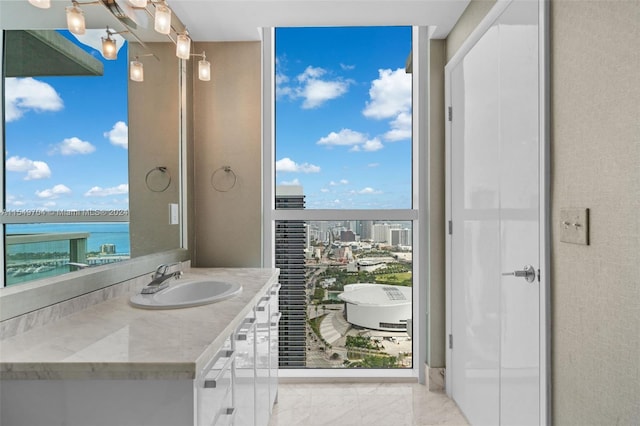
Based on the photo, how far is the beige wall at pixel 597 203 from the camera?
103 cm

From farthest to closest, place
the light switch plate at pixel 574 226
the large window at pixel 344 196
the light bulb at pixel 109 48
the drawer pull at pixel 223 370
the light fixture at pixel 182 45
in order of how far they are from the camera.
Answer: the large window at pixel 344 196
the light fixture at pixel 182 45
the light bulb at pixel 109 48
the light switch plate at pixel 574 226
the drawer pull at pixel 223 370

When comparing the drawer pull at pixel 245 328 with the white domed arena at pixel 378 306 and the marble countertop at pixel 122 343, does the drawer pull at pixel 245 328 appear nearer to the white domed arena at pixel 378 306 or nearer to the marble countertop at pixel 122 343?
the marble countertop at pixel 122 343

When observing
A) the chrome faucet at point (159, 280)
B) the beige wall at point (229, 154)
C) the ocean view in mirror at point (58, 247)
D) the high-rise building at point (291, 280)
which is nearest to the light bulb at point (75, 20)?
the ocean view in mirror at point (58, 247)

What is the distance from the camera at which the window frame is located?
2740 millimetres

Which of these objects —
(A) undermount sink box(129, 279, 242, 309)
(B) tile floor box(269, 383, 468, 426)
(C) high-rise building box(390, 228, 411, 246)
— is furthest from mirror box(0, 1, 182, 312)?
(C) high-rise building box(390, 228, 411, 246)

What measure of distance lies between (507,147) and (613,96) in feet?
2.11

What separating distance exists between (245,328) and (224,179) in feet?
4.50

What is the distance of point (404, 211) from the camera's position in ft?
9.15

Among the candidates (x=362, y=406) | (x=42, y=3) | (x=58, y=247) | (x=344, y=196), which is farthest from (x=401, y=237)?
(x=42, y=3)

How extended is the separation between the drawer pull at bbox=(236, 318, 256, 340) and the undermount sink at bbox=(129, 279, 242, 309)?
13 cm

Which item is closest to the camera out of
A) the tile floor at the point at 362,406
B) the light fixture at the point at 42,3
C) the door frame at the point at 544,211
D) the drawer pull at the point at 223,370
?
the drawer pull at the point at 223,370

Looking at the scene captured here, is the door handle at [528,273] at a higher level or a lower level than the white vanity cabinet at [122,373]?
higher

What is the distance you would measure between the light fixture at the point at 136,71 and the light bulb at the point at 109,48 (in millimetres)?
136

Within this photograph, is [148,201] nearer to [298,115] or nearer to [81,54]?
[81,54]
